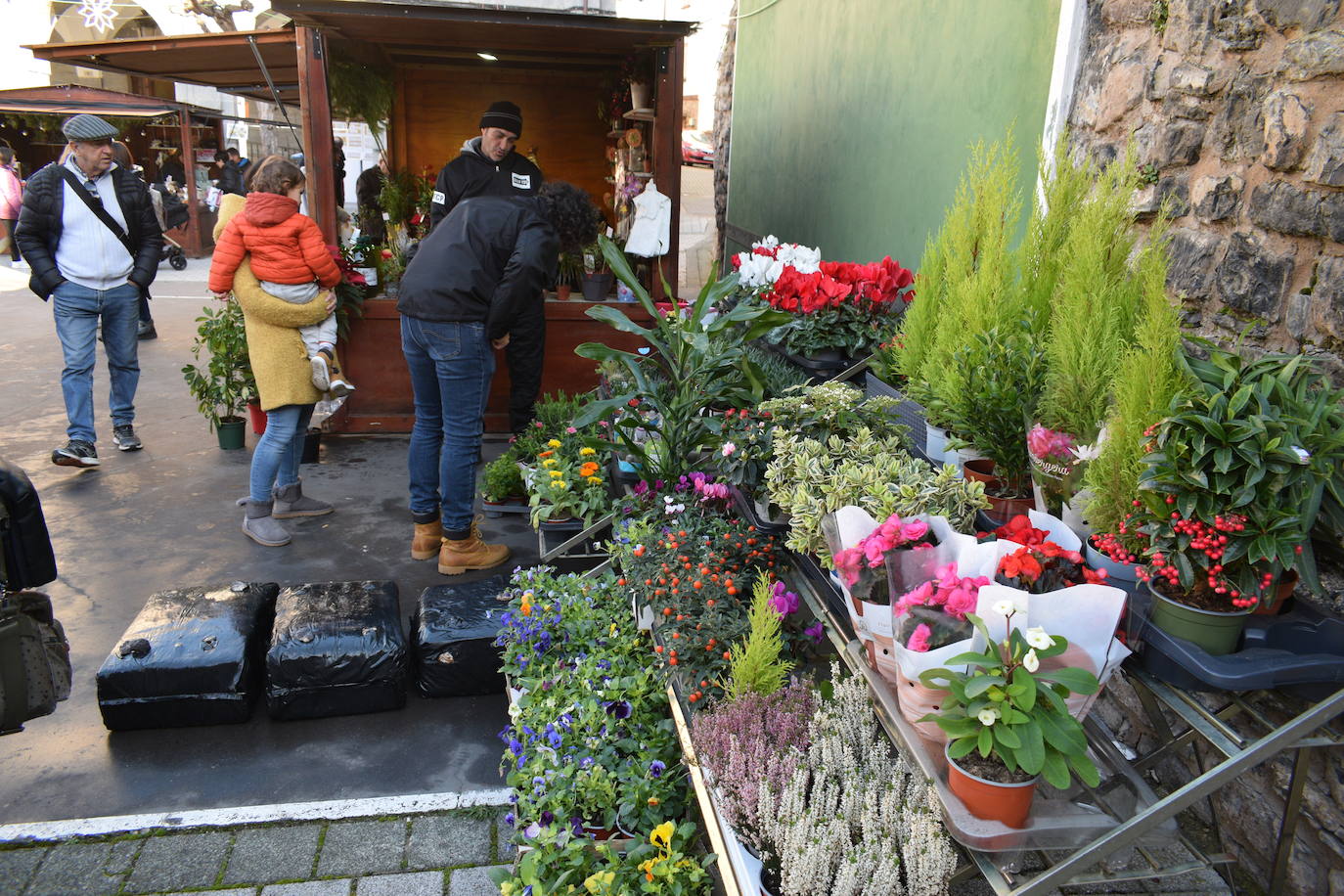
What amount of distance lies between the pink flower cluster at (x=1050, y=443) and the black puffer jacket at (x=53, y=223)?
18.2 feet

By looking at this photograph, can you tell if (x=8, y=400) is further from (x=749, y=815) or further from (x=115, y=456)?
(x=749, y=815)

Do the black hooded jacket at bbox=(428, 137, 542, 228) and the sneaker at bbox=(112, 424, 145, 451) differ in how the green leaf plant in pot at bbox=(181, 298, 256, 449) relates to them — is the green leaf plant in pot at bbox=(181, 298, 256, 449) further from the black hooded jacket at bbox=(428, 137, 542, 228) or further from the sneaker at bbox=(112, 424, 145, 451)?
the black hooded jacket at bbox=(428, 137, 542, 228)

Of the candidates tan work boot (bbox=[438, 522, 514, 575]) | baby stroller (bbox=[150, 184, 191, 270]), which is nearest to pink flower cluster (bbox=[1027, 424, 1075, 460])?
tan work boot (bbox=[438, 522, 514, 575])

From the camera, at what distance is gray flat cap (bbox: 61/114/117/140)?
17.4 feet

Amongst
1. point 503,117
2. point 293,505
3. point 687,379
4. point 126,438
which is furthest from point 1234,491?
point 126,438

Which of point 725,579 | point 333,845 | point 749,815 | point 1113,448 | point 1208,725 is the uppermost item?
point 1113,448

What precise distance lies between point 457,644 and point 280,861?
93 centimetres

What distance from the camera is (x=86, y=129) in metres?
5.37

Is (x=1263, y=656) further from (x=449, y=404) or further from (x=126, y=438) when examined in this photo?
(x=126, y=438)

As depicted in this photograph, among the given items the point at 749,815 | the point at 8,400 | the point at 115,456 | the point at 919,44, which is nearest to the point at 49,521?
the point at 115,456

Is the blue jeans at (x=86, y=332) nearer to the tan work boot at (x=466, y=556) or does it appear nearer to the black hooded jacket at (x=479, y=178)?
the black hooded jacket at (x=479, y=178)

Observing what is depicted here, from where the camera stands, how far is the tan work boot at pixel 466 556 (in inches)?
175

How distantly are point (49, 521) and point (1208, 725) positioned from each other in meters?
5.52

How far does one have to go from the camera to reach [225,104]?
19156mm
